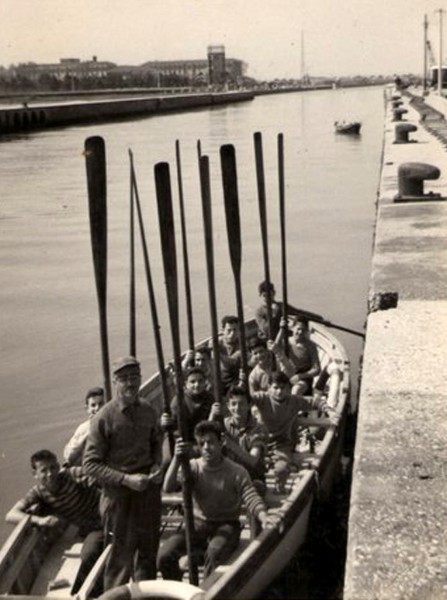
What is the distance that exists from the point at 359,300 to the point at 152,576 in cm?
1478

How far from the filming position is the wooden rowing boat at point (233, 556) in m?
6.45

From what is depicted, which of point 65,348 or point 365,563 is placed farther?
point 65,348

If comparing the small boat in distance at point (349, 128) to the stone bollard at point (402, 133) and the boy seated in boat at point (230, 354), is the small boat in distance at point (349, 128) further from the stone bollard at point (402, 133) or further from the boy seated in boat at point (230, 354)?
the boy seated in boat at point (230, 354)

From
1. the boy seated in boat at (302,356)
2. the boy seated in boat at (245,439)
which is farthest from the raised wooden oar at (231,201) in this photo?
the boy seated in boat at (245,439)

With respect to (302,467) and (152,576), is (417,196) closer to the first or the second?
(302,467)

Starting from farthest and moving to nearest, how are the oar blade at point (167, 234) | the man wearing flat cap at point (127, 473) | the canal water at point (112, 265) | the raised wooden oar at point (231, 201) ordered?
the canal water at point (112, 265) → the raised wooden oar at point (231, 201) → the oar blade at point (167, 234) → the man wearing flat cap at point (127, 473)

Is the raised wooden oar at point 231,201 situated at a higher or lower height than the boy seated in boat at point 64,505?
higher

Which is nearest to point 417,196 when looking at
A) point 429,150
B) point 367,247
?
point 367,247

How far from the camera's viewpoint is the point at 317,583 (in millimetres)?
8516

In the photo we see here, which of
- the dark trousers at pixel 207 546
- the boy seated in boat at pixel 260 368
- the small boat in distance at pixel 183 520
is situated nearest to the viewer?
the small boat in distance at pixel 183 520

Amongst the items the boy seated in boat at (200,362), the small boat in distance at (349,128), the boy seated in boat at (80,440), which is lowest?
the small boat in distance at (349,128)

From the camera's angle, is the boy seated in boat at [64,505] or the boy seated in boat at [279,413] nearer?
the boy seated in boat at [64,505]

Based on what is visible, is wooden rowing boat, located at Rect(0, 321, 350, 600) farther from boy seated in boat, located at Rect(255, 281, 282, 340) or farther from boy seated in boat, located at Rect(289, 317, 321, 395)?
boy seated in boat, located at Rect(255, 281, 282, 340)

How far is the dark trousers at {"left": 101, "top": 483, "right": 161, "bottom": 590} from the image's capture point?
6949 millimetres
